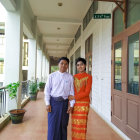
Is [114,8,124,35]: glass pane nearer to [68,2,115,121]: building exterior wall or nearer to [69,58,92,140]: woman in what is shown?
[68,2,115,121]: building exterior wall

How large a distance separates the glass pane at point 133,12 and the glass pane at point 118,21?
0.90 ft

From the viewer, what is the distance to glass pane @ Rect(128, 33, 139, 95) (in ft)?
8.10

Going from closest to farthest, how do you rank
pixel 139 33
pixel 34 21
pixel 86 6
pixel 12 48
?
pixel 139 33
pixel 12 48
pixel 86 6
pixel 34 21

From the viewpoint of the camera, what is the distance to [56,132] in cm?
198

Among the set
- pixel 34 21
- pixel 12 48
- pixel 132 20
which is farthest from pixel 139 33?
pixel 34 21

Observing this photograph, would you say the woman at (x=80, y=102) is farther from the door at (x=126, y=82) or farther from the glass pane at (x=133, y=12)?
the glass pane at (x=133, y=12)

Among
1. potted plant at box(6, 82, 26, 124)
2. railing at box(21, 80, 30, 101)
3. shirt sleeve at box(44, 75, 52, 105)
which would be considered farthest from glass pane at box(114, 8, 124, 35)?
railing at box(21, 80, 30, 101)

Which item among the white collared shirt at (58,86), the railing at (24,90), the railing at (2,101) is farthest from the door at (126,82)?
the railing at (24,90)

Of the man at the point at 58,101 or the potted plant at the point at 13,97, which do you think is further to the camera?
the potted plant at the point at 13,97

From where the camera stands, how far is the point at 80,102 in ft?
6.73

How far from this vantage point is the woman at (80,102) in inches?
80.5

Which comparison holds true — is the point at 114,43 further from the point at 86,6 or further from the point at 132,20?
the point at 86,6

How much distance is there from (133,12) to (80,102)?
74.8 inches

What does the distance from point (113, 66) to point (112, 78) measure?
0.27 m
